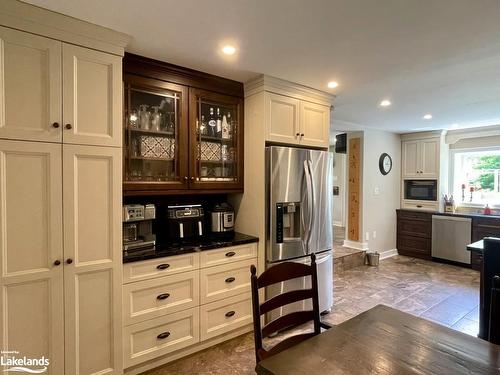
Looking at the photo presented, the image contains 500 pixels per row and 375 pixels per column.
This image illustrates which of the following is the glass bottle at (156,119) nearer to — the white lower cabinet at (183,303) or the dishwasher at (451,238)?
the white lower cabinet at (183,303)

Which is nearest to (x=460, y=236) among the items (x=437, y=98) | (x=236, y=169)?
(x=437, y=98)

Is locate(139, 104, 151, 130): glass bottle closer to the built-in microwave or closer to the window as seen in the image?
the built-in microwave

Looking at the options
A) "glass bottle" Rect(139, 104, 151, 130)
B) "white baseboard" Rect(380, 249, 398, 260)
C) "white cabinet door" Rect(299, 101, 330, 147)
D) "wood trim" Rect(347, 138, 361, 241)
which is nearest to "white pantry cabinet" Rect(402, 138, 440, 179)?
"wood trim" Rect(347, 138, 361, 241)

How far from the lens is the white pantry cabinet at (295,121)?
271 cm

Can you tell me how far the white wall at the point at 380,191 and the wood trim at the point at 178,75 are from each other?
3.18 metres

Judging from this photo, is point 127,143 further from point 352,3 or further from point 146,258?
point 352,3

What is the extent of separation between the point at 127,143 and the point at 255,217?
4.30 ft

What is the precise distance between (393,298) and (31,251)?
12.4 feet

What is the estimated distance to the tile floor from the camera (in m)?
2.26

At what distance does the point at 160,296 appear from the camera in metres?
2.16

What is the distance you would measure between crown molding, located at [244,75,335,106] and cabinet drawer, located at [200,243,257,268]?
1489mm

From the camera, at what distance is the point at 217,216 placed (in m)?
2.78

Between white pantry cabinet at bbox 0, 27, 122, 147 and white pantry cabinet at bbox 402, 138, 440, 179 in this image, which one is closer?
white pantry cabinet at bbox 0, 27, 122, 147

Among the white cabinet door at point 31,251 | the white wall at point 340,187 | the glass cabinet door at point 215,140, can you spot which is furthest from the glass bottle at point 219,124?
the white wall at point 340,187
